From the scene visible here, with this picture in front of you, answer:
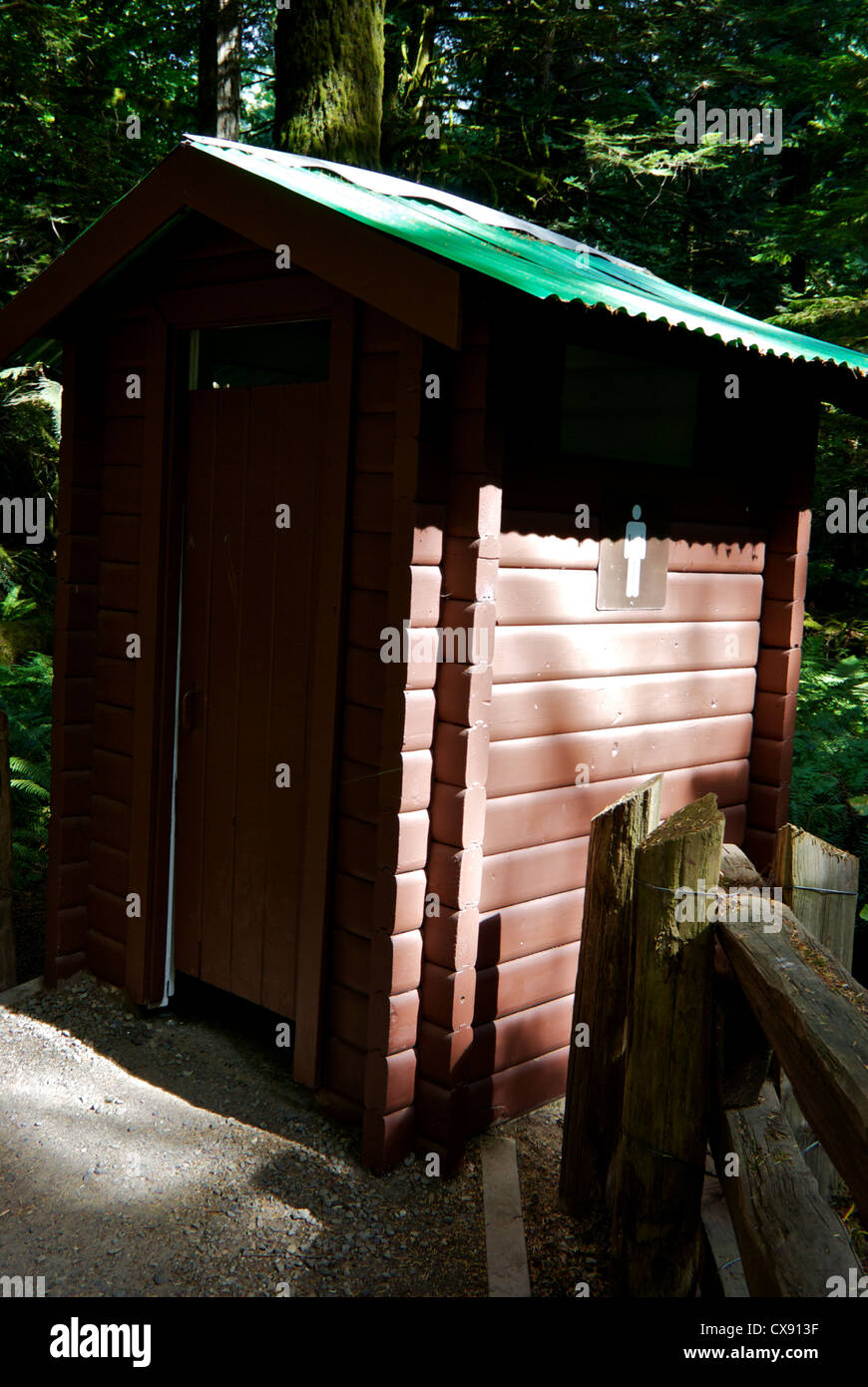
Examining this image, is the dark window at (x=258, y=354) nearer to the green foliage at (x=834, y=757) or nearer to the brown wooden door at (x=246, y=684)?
the brown wooden door at (x=246, y=684)

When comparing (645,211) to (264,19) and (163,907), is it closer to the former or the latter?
(264,19)

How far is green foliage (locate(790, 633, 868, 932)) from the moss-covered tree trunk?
5.28m

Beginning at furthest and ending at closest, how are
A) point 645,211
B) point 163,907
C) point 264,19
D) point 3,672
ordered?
point 264,19 < point 645,211 < point 3,672 < point 163,907

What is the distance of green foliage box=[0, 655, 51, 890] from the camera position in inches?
282

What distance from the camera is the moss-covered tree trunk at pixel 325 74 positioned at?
7820mm

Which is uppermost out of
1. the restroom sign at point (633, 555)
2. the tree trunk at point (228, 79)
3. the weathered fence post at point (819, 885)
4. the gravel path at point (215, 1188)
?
the tree trunk at point (228, 79)

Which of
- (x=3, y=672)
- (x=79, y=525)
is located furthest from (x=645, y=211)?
(x=79, y=525)

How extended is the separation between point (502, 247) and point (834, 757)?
14.6 feet

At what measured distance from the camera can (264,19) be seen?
45.7ft

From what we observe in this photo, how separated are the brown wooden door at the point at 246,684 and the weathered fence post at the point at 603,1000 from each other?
125 cm

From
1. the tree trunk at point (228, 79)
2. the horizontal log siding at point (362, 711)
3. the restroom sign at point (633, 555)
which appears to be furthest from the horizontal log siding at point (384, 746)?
the tree trunk at point (228, 79)

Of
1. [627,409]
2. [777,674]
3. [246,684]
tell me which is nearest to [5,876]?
[246,684]

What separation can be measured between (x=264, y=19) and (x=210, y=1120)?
14.1 metres
